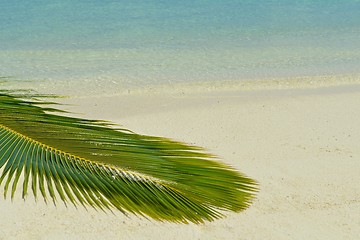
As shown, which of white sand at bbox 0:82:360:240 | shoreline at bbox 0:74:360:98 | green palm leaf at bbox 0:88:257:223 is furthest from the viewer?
shoreline at bbox 0:74:360:98

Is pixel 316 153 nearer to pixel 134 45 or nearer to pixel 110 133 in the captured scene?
pixel 110 133

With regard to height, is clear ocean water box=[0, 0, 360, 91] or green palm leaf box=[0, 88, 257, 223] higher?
green palm leaf box=[0, 88, 257, 223]

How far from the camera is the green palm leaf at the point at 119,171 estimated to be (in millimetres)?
2836

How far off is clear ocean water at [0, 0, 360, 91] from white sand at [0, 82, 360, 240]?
1.90 m

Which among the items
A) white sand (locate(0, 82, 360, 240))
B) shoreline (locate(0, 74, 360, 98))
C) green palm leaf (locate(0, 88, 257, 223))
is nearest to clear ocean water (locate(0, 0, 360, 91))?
shoreline (locate(0, 74, 360, 98))

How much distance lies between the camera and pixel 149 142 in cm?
→ 328

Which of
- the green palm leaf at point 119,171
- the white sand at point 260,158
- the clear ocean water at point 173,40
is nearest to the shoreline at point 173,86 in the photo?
the clear ocean water at point 173,40

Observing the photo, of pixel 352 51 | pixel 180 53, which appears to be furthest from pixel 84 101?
pixel 352 51

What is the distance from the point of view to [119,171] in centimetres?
300

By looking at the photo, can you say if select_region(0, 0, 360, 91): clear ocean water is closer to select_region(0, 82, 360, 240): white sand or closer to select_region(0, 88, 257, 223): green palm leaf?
select_region(0, 82, 360, 240): white sand

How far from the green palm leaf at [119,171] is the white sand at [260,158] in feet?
10.4

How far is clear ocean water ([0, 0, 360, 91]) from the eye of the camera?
14.2m

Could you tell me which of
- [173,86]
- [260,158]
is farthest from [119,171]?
[173,86]

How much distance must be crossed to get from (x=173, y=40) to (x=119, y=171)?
46.9 ft
